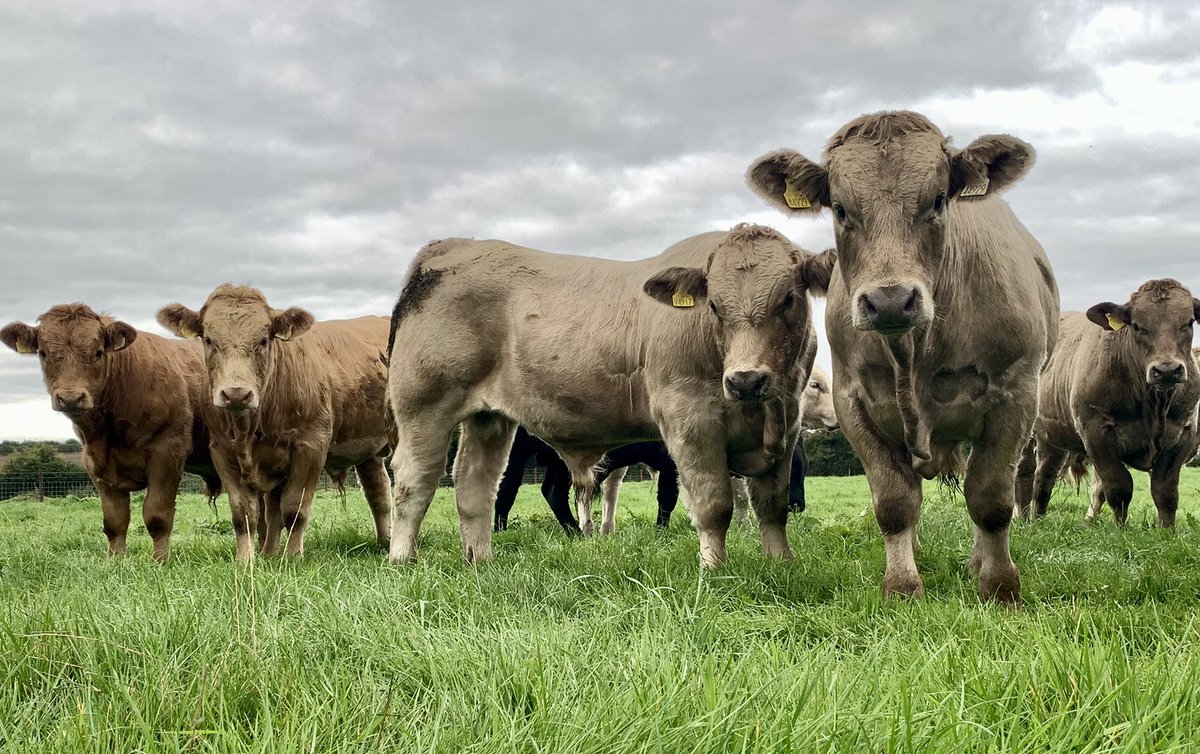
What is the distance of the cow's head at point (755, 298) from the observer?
5.33m

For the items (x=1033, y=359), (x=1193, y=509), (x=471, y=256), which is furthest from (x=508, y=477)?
(x=1193, y=509)

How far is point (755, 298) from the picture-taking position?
559 centimetres

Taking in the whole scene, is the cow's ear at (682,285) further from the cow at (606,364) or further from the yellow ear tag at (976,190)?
the yellow ear tag at (976,190)

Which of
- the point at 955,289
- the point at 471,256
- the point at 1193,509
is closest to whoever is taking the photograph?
the point at 955,289

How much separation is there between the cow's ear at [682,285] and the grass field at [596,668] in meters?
1.75

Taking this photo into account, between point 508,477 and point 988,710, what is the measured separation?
30.5ft

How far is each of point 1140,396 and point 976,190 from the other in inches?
253

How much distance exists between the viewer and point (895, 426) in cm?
486

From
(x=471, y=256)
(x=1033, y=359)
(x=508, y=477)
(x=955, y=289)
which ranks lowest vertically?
(x=508, y=477)

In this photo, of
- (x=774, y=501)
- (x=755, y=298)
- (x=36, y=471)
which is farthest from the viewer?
(x=36, y=471)

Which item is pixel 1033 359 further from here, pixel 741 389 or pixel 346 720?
pixel 346 720

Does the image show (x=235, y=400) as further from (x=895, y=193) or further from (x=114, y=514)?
(x=895, y=193)

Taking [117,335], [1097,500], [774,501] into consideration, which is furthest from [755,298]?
[1097,500]

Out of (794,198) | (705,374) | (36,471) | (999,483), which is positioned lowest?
(36,471)
